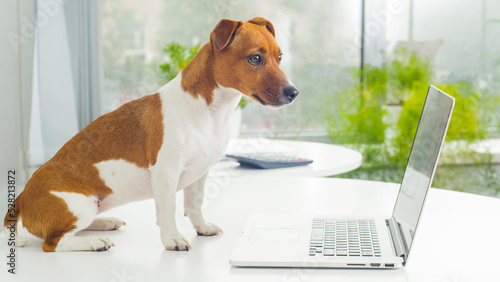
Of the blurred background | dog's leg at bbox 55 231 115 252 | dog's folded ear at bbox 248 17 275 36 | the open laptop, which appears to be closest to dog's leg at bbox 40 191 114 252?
dog's leg at bbox 55 231 115 252

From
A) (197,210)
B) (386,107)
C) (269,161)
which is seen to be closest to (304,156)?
(269,161)

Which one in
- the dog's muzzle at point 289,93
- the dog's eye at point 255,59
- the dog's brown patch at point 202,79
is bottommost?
the dog's muzzle at point 289,93

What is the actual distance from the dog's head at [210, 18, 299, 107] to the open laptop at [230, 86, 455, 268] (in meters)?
0.26

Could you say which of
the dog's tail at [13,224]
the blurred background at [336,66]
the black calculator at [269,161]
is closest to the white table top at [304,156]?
the black calculator at [269,161]

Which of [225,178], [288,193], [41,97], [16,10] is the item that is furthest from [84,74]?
[288,193]

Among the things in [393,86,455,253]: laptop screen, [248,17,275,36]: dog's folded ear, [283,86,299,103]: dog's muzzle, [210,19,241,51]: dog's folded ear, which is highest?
[248,17,275,36]: dog's folded ear

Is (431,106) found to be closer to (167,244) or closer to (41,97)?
(167,244)

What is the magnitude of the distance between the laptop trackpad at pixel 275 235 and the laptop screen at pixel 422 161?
0.67ft

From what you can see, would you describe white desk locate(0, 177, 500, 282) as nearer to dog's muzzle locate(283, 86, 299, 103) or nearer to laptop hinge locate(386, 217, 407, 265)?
laptop hinge locate(386, 217, 407, 265)

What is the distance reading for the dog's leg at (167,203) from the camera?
896 mm

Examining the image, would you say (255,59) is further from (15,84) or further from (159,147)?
(15,84)

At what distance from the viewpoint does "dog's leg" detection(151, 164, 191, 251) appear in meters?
0.90

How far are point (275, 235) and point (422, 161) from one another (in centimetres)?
33

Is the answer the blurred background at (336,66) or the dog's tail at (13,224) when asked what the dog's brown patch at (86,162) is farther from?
the blurred background at (336,66)
